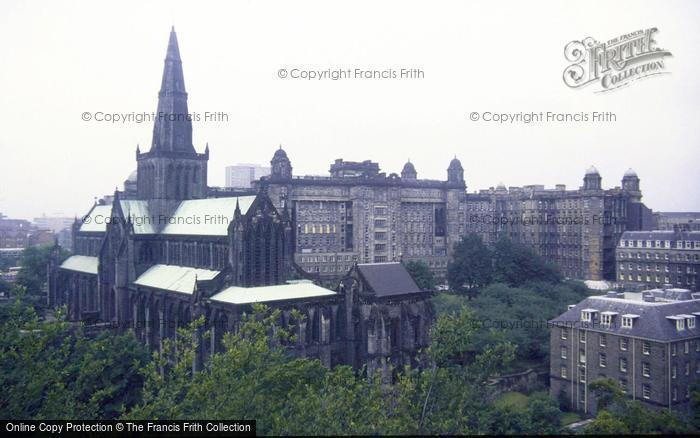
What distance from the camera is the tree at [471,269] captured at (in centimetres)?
9994

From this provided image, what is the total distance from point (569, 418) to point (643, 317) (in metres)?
11.5

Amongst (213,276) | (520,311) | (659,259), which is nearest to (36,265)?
(213,276)

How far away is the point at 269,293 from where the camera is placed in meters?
57.5

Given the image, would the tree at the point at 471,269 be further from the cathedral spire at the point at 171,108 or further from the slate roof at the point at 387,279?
the cathedral spire at the point at 171,108

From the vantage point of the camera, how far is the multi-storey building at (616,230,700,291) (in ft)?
333

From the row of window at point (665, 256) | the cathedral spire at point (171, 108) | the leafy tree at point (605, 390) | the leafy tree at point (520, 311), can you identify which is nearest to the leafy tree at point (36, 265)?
the cathedral spire at point (171, 108)

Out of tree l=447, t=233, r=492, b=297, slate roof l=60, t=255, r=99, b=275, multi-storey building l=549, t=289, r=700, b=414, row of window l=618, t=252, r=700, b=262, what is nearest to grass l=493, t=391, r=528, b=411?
multi-storey building l=549, t=289, r=700, b=414

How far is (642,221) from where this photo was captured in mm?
131125

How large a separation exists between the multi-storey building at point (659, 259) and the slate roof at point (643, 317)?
2100 inches

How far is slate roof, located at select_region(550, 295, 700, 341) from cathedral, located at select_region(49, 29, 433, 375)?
16252 mm

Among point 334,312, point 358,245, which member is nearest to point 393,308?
point 334,312

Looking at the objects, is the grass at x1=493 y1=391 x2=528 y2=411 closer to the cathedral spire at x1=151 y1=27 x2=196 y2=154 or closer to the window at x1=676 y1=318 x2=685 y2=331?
the window at x1=676 y1=318 x2=685 y2=331

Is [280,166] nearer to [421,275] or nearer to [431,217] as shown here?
[421,275]

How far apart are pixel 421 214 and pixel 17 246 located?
149 metres
